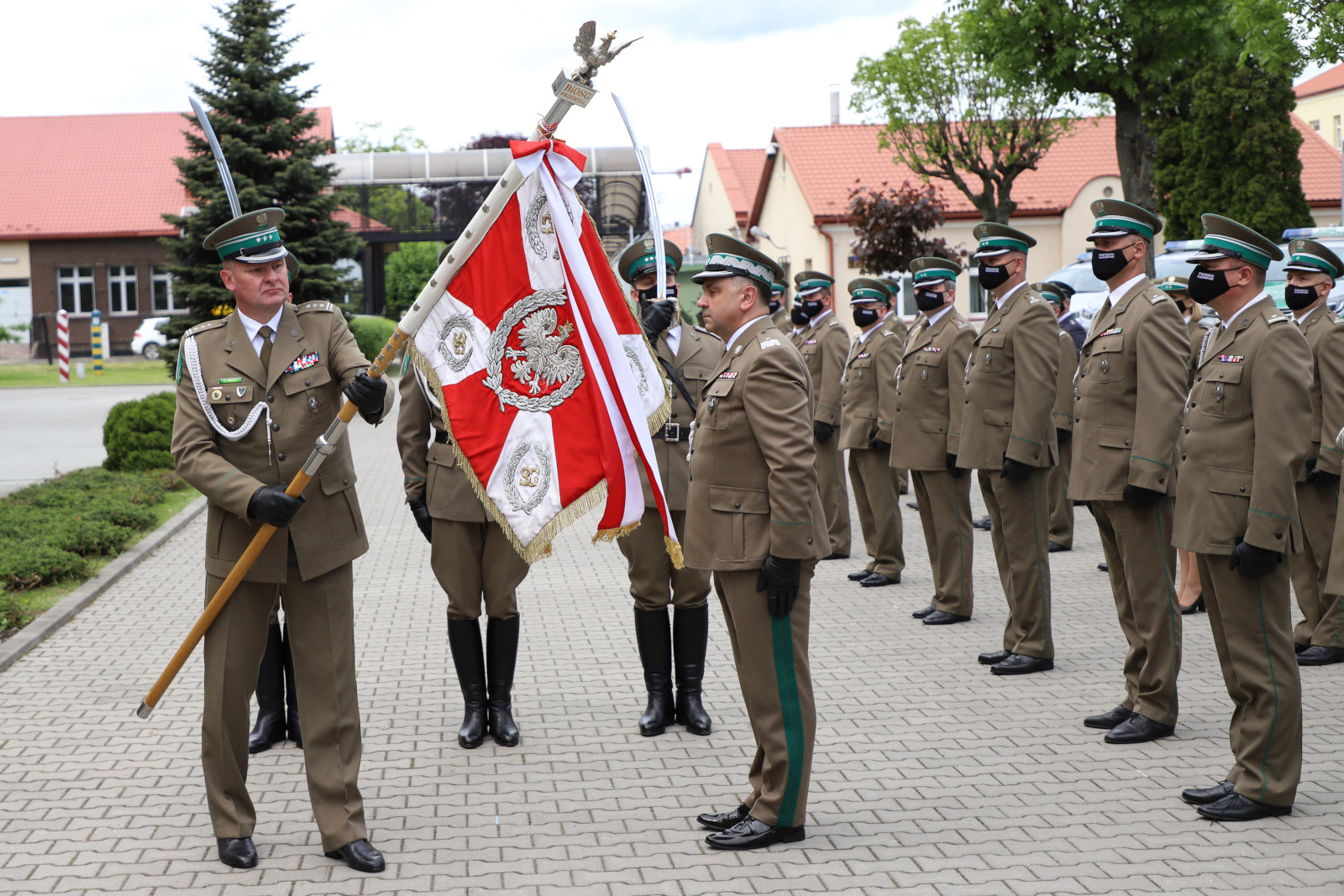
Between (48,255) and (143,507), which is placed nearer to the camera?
(143,507)

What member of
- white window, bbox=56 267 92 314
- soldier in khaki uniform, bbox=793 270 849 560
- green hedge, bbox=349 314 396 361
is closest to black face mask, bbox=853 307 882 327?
soldier in khaki uniform, bbox=793 270 849 560

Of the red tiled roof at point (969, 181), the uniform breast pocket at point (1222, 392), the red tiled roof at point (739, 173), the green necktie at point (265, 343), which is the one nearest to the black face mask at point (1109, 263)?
the uniform breast pocket at point (1222, 392)

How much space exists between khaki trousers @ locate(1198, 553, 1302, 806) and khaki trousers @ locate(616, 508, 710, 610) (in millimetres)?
2293

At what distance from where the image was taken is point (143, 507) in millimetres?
13406

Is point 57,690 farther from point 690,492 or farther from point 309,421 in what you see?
point 690,492

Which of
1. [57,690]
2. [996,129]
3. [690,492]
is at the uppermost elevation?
[996,129]

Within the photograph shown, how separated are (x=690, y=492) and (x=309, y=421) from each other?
1.44 m

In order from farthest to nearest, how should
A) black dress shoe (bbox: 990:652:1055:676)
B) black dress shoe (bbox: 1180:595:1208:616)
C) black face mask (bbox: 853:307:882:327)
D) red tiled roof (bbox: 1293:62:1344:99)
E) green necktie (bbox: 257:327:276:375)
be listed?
red tiled roof (bbox: 1293:62:1344:99)
black face mask (bbox: 853:307:882:327)
black dress shoe (bbox: 1180:595:1208:616)
black dress shoe (bbox: 990:652:1055:676)
green necktie (bbox: 257:327:276:375)

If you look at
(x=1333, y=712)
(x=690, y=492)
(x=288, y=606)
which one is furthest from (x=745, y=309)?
(x=1333, y=712)

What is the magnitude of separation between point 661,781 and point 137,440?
1237 cm

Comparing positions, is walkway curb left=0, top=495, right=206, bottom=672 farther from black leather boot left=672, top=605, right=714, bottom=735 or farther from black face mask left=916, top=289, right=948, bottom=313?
black face mask left=916, top=289, right=948, bottom=313

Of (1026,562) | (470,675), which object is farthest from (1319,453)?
(470,675)

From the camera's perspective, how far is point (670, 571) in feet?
20.4

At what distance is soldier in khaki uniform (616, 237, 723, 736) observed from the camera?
6168 mm
